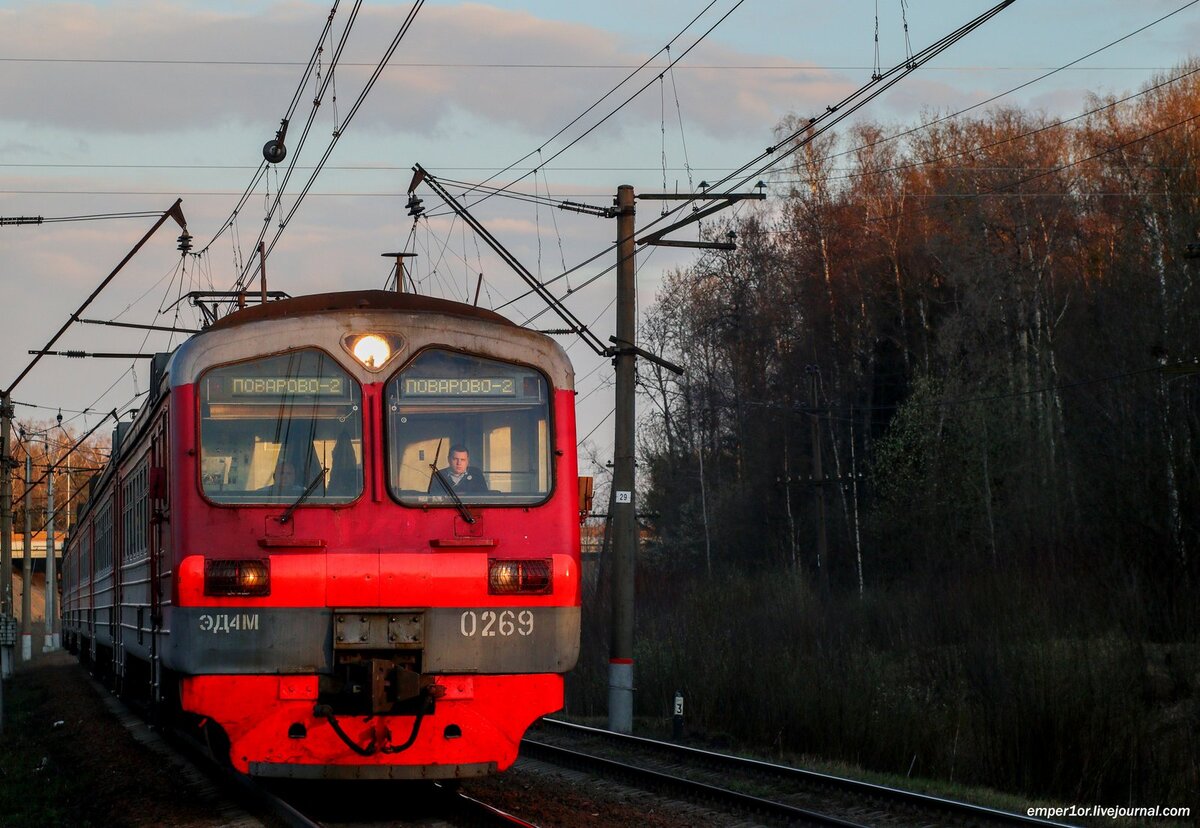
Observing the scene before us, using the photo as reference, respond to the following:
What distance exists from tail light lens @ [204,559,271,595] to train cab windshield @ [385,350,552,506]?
0.97 m

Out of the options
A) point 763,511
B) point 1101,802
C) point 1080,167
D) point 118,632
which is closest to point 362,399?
point 118,632

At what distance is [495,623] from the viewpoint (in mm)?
9250

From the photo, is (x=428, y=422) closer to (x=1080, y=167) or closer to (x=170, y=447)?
(x=170, y=447)

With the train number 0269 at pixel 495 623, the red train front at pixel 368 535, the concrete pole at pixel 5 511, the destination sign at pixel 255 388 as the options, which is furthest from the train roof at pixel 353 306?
the concrete pole at pixel 5 511

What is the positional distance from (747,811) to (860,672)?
23.3 ft

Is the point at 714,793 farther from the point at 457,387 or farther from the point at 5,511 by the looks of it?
the point at 5,511

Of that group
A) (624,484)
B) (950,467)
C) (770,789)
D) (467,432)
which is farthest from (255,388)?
(950,467)

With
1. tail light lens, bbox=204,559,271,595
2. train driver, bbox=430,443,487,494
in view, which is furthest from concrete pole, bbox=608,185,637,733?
tail light lens, bbox=204,559,271,595

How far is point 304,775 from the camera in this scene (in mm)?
8891

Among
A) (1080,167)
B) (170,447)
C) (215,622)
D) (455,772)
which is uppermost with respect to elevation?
(1080,167)

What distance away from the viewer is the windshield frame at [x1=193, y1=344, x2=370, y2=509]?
912 centimetres

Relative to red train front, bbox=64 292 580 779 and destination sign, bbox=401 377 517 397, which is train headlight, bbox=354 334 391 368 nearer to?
red train front, bbox=64 292 580 779

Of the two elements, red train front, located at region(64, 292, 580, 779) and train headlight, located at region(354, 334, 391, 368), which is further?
train headlight, located at region(354, 334, 391, 368)

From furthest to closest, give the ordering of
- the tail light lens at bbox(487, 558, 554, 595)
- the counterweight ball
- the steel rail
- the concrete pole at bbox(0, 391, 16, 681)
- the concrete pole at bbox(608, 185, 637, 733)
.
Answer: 1. the concrete pole at bbox(0, 391, 16, 681)
2. the concrete pole at bbox(608, 185, 637, 733)
3. the counterweight ball
4. the steel rail
5. the tail light lens at bbox(487, 558, 554, 595)
